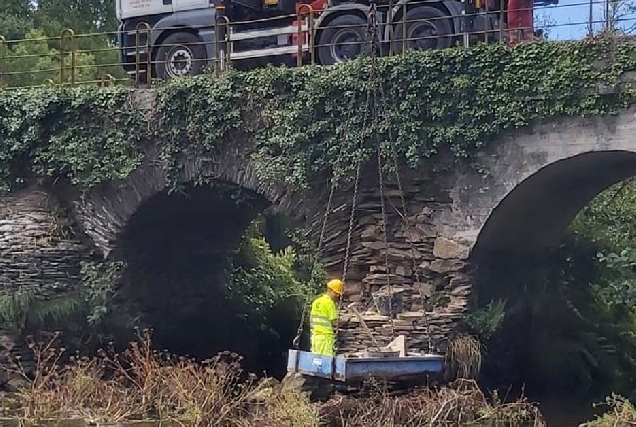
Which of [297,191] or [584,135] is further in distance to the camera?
[297,191]

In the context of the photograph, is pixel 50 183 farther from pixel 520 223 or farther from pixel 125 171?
pixel 520 223

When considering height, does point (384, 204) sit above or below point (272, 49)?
below

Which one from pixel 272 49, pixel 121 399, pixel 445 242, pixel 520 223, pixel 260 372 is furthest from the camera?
pixel 260 372

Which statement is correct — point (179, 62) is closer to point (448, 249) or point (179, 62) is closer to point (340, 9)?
point (340, 9)

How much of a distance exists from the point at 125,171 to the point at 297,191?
2.69 metres

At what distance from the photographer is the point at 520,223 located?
1661 centimetres

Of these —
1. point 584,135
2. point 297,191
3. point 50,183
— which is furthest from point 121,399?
point 584,135

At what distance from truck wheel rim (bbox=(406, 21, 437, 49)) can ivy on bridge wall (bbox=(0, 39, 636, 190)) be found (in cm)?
125

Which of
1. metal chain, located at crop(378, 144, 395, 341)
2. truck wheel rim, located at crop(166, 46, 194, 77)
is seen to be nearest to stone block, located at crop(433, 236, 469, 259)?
metal chain, located at crop(378, 144, 395, 341)

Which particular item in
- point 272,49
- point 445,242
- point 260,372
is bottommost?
point 260,372

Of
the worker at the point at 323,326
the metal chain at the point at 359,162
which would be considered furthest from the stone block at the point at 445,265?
the worker at the point at 323,326

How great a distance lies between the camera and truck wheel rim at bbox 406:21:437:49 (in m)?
16.6

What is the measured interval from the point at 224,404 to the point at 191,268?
7.30 meters

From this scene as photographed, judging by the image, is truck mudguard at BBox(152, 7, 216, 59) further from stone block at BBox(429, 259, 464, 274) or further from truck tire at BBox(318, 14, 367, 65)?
stone block at BBox(429, 259, 464, 274)
